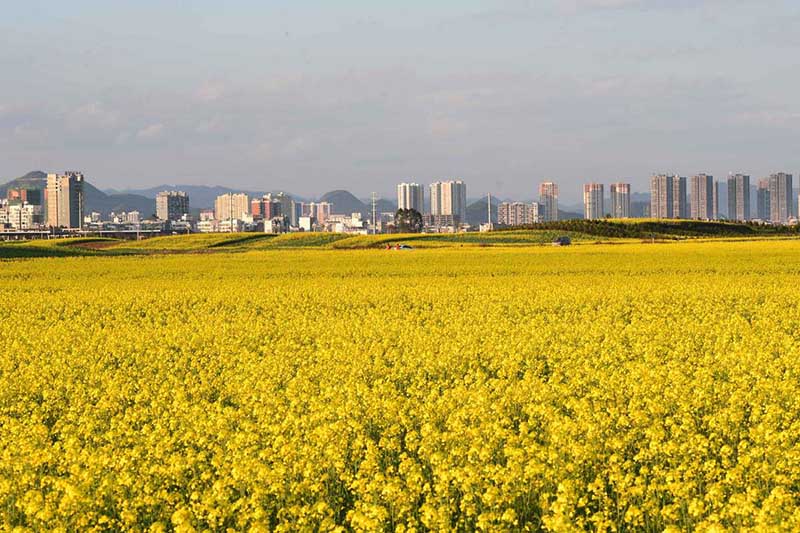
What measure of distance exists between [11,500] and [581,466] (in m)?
6.56

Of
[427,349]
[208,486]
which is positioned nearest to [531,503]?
[208,486]

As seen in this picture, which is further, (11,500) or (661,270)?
(661,270)

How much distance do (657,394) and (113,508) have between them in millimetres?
8263

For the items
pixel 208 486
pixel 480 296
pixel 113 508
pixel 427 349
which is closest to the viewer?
pixel 113 508

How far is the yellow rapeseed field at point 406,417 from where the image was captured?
8969mm

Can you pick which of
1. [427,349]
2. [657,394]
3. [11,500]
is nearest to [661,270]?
[427,349]

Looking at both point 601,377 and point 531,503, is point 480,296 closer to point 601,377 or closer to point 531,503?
point 601,377

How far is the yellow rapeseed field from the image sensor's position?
897cm

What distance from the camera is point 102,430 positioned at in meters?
13.2

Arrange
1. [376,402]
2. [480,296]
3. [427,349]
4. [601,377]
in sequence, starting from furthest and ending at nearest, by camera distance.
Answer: [480,296] → [427,349] → [601,377] → [376,402]

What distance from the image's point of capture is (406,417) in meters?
12.6

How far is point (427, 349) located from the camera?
18734 millimetres

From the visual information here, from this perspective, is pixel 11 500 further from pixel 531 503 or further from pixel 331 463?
pixel 531 503

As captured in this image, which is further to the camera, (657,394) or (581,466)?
(657,394)
